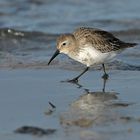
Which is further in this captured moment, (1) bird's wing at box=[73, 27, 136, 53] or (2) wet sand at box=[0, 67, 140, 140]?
(1) bird's wing at box=[73, 27, 136, 53]

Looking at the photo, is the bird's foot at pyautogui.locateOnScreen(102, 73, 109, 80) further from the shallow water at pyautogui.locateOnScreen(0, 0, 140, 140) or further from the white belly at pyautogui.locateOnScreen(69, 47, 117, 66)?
the white belly at pyautogui.locateOnScreen(69, 47, 117, 66)

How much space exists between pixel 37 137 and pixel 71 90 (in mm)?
2256

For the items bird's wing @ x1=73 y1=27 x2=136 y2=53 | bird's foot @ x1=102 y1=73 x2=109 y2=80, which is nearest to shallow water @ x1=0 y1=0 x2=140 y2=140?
bird's foot @ x1=102 y1=73 x2=109 y2=80

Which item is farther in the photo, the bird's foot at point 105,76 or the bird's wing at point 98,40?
the bird's wing at point 98,40

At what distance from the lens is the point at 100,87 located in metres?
8.97

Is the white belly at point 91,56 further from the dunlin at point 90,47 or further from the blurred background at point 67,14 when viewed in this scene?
the blurred background at point 67,14

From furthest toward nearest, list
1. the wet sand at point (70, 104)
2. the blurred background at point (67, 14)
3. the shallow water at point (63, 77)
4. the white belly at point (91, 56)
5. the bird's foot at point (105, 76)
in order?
1. the blurred background at point (67, 14)
2. the white belly at point (91, 56)
3. the bird's foot at point (105, 76)
4. the shallow water at point (63, 77)
5. the wet sand at point (70, 104)

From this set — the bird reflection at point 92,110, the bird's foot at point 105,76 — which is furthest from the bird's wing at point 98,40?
the bird reflection at point 92,110

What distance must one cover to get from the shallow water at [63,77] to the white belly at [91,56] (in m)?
0.24

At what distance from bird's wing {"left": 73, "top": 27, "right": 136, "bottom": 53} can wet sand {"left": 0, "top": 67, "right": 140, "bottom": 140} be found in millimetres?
407

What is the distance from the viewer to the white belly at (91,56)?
9.63m

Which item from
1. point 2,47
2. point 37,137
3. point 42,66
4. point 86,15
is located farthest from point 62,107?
point 86,15

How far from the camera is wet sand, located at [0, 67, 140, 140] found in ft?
22.4

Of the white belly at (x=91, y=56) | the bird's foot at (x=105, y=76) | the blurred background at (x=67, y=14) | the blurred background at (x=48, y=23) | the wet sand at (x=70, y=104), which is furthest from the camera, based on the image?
the blurred background at (x=67, y=14)
